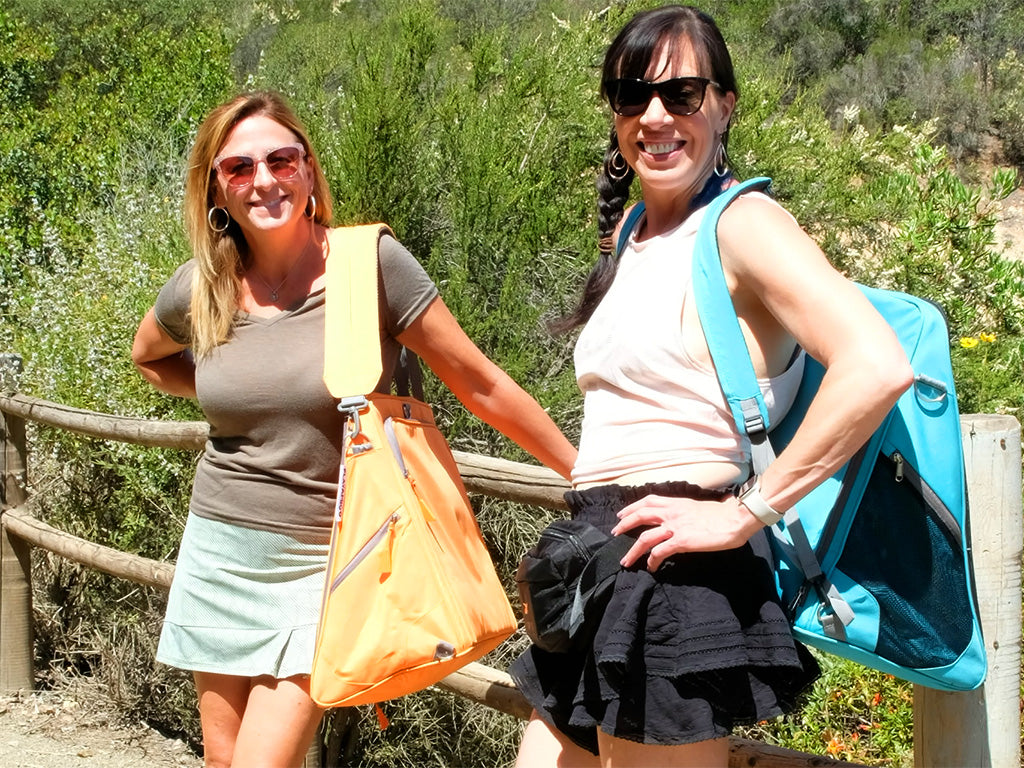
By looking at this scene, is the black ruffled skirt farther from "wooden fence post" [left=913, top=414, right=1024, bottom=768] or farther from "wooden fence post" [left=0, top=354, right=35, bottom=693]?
"wooden fence post" [left=0, top=354, right=35, bottom=693]

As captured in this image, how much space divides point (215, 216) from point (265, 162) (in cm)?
19

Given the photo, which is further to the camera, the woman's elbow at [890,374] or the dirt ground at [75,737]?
the dirt ground at [75,737]

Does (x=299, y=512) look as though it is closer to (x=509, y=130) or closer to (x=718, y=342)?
(x=718, y=342)

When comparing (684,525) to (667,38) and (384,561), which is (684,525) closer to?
(384,561)

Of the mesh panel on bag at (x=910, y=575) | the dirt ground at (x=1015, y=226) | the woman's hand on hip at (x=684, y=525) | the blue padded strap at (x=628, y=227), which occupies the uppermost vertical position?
the dirt ground at (x=1015, y=226)

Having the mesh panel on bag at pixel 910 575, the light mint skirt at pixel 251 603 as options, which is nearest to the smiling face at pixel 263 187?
the light mint skirt at pixel 251 603

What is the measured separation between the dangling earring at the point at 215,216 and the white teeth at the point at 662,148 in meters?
1.02

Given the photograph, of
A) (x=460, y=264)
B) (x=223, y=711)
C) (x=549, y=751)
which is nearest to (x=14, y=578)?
(x=460, y=264)

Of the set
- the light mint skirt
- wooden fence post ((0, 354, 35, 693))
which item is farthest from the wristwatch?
wooden fence post ((0, 354, 35, 693))

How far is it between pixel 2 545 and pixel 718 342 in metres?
3.89

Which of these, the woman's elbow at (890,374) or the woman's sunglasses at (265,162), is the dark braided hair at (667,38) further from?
the woman's sunglasses at (265,162)

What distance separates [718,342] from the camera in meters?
1.55

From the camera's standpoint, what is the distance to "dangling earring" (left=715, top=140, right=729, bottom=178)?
1734mm

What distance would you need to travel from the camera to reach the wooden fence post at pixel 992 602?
176cm
